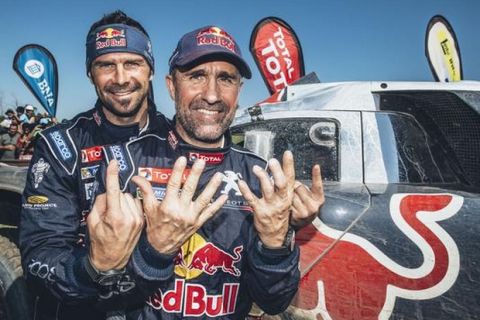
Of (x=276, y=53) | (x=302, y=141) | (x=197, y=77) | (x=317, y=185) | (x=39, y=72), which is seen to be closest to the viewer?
(x=317, y=185)

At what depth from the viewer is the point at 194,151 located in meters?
1.55

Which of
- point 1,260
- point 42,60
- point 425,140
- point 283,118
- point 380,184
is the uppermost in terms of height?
point 42,60

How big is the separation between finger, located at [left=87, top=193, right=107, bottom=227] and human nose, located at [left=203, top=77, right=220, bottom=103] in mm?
636

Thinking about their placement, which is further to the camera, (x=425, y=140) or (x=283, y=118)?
(x=283, y=118)

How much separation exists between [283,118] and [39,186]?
136 cm

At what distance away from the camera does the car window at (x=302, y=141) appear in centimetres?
210

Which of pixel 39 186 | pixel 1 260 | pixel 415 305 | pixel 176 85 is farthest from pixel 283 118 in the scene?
pixel 1 260

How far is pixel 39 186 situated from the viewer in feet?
5.27

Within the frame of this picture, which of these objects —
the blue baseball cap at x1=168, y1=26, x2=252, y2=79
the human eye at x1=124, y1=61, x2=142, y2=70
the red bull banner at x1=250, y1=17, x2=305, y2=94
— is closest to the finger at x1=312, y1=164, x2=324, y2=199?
the blue baseball cap at x1=168, y1=26, x2=252, y2=79

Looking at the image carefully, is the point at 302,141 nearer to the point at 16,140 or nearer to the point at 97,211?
the point at 97,211

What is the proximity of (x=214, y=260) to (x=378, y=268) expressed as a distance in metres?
0.79

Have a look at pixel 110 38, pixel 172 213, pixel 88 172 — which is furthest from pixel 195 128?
pixel 110 38

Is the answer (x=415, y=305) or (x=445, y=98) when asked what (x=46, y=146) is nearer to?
(x=415, y=305)

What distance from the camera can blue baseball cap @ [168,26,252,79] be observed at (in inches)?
A: 61.6
